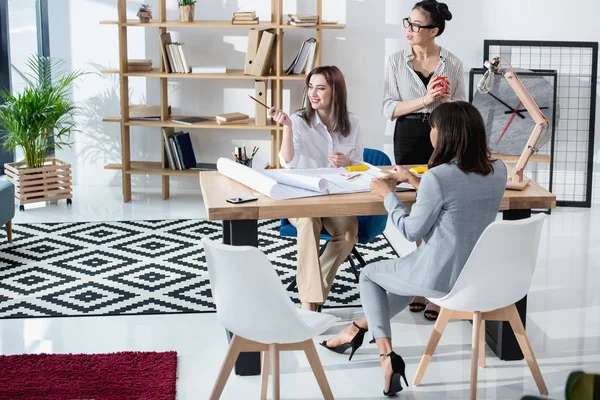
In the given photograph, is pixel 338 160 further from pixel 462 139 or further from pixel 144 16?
pixel 144 16

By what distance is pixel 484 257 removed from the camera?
111 inches

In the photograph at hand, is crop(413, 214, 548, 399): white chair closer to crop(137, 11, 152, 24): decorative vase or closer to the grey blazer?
the grey blazer

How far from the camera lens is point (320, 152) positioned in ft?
13.2

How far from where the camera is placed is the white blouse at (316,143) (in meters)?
3.98

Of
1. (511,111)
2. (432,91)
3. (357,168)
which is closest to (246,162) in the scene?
(357,168)

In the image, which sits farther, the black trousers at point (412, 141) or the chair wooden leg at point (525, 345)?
the black trousers at point (412, 141)

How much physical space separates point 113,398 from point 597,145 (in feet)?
15.3

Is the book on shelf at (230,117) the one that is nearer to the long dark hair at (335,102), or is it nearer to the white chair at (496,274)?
the long dark hair at (335,102)

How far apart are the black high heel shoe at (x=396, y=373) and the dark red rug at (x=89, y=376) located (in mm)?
838

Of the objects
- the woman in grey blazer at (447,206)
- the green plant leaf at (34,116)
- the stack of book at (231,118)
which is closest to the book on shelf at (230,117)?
the stack of book at (231,118)

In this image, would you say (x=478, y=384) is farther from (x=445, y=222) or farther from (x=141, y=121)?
(x=141, y=121)

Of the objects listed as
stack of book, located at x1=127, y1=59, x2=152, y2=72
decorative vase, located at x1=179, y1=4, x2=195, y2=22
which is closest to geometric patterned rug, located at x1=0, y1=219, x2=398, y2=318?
stack of book, located at x1=127, y1=59, x2=152, y2=72

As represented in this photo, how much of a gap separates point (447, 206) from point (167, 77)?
380 cm

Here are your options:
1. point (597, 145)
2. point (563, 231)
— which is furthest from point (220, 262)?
point (597, 145)
